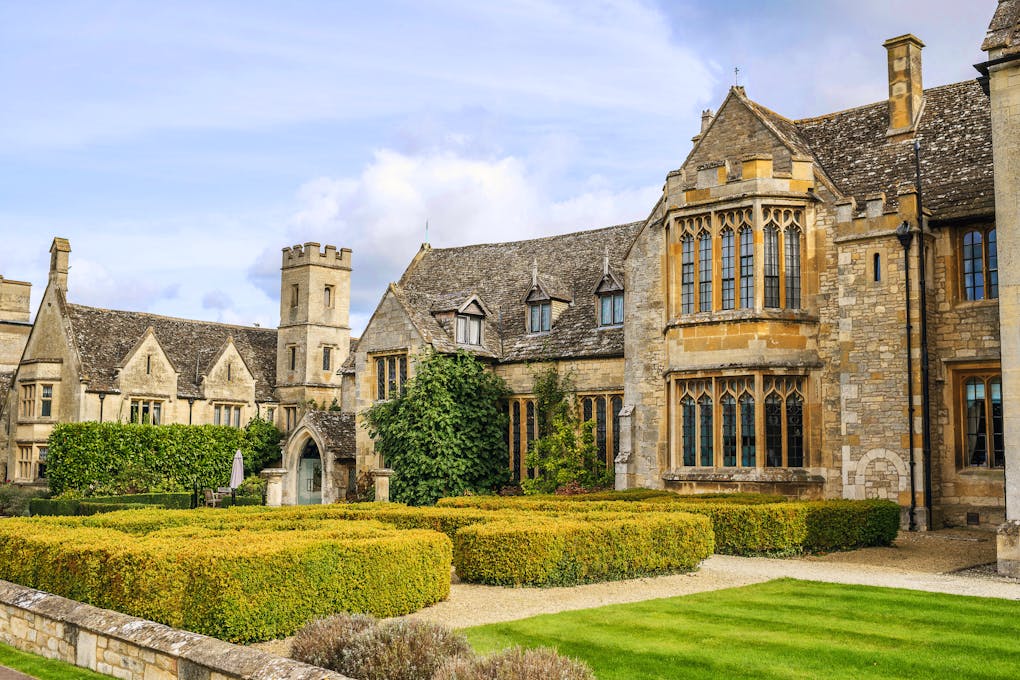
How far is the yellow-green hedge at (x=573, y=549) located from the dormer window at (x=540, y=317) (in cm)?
1684

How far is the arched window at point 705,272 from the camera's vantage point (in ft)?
82.3

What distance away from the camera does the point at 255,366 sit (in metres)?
52.0

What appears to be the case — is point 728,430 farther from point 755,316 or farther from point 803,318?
point 803,318

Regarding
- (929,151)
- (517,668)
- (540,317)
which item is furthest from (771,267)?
(517,668)

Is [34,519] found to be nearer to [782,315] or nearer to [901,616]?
[901,616]

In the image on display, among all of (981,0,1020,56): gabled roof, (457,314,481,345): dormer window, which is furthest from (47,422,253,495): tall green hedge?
(981,0,1020,56): gabled roof

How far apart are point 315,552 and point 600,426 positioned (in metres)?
19.3

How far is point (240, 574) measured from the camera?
33.8 feet

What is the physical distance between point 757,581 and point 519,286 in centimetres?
2204

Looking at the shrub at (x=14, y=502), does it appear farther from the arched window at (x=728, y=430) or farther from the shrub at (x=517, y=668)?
the shrub at (x=517, y=668)

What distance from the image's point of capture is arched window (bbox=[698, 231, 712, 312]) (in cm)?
2508

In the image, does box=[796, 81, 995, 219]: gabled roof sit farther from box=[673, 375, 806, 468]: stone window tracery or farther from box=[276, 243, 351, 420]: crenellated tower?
box=[276, 243, 351, 420]: crenellated tower

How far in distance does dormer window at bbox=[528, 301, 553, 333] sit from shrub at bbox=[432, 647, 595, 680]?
82.3 feet

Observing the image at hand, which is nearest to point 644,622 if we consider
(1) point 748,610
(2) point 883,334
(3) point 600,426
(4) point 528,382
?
(1) point 748,610
